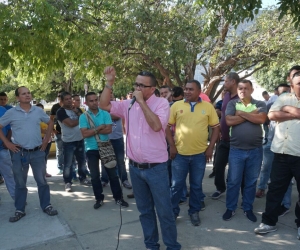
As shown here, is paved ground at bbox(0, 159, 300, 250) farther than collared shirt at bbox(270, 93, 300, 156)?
Yes

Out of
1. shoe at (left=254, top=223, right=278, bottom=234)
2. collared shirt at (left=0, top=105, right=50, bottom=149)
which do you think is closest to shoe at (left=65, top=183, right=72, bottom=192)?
collared shirt at (left=0, top=105, right=50, bottom=149)

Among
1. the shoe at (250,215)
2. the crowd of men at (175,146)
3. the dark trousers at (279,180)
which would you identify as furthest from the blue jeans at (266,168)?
the dark trousers at (279,180)

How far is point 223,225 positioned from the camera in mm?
4102

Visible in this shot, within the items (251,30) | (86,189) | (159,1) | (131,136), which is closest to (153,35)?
(159,1)

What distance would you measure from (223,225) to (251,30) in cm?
1127

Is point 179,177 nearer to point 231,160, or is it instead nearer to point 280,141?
point 231,160

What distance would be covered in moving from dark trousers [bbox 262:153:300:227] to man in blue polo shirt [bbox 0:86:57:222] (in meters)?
3.02

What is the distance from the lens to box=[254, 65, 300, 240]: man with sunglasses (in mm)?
3543

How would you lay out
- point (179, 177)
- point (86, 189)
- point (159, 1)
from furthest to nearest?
point (159, 1) < point (86, 189) < point (179, 177)

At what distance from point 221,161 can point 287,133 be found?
1633 millimetres

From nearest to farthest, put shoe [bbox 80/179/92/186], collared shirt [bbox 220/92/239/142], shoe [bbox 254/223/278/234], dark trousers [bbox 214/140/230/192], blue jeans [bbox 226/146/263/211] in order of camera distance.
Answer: shoe [bbox 254/223/278/234] → blue jeans [bbox 226/146/263/211] → collared shirt [bbox 220/92/239/142] → dark trousers [bbox 214/140/230/192] → shoe [bbox 80/179/92/186]

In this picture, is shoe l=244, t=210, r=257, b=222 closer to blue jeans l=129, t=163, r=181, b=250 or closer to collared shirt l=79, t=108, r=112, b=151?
blue jeans l=129, t=163, r=181, b=250

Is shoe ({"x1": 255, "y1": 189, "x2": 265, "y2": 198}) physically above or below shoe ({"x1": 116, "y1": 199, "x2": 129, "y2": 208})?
above

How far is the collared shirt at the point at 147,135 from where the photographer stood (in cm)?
311
